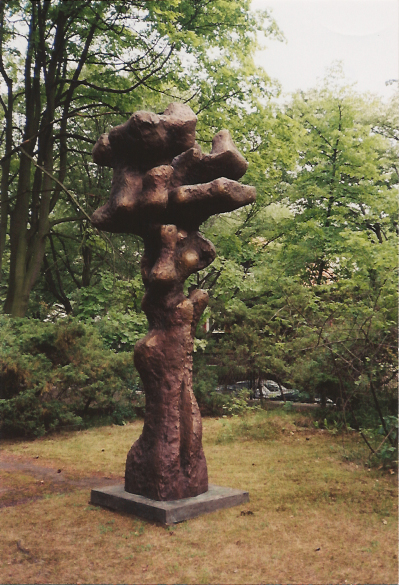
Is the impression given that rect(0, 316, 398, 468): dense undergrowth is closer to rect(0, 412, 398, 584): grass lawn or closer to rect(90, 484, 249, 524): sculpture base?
rect(0, 412, 398, 584): grass lawn

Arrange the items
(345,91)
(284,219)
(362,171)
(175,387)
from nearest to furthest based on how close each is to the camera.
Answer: (175,387)
(362,171)
(284,219)
(345,91)

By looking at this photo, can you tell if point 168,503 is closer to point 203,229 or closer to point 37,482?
point 37,482

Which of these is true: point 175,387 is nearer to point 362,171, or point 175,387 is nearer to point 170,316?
point 170,316

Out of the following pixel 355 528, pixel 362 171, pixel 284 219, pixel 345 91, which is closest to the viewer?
pixel 355 528

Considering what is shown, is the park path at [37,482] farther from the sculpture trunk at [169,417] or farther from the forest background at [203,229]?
the forest background at [203,229]

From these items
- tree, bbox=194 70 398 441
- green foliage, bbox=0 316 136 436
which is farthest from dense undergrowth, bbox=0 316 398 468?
tree, bbox=194 70 398 441

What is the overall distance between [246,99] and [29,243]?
20.8ft

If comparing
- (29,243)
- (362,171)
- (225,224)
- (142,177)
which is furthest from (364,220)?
(142,177)

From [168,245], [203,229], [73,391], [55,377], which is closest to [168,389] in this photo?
[168,245]

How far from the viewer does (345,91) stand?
656 inches

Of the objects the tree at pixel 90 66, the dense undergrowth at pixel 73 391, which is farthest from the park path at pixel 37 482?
the tree at pixel 90 66

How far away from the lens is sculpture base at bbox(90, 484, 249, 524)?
523 centimetres

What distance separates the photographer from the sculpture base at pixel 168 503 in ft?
17.2

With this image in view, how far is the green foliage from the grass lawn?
2471 millimetres
